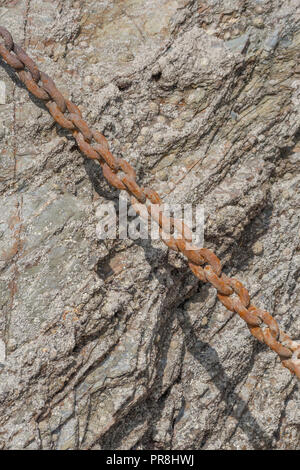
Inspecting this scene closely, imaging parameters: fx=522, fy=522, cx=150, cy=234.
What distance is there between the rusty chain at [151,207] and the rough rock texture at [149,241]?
21 centimetres

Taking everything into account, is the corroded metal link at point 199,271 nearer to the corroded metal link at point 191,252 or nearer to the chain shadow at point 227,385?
the corroded metal link at point 191,252

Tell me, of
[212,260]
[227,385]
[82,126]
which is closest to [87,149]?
[82,126]

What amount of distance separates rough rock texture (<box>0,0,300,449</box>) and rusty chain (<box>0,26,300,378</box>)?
8.3 inches

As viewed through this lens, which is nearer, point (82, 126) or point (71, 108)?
point (82, 126)

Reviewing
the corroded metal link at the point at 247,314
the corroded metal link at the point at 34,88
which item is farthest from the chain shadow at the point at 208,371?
the corroded metal link at the point at 247,314

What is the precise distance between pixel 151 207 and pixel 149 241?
431 millimetres

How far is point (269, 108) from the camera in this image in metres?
3.73

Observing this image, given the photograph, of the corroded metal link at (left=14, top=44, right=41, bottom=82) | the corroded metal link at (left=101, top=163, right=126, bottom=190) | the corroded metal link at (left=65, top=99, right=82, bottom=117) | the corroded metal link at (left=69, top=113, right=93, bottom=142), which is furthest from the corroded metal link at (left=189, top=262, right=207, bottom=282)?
the corroded metal link at (left=14, top=44, right=41, bottom=82)

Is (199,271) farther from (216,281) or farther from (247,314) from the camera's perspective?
(247,314)

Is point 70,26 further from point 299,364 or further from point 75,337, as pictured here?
point 299,364

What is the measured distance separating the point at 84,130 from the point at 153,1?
1346 mm

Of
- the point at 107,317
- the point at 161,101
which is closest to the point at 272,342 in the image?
the point at 107,317

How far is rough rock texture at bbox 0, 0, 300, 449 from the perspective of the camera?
3.05m

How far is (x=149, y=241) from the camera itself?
131 inches
